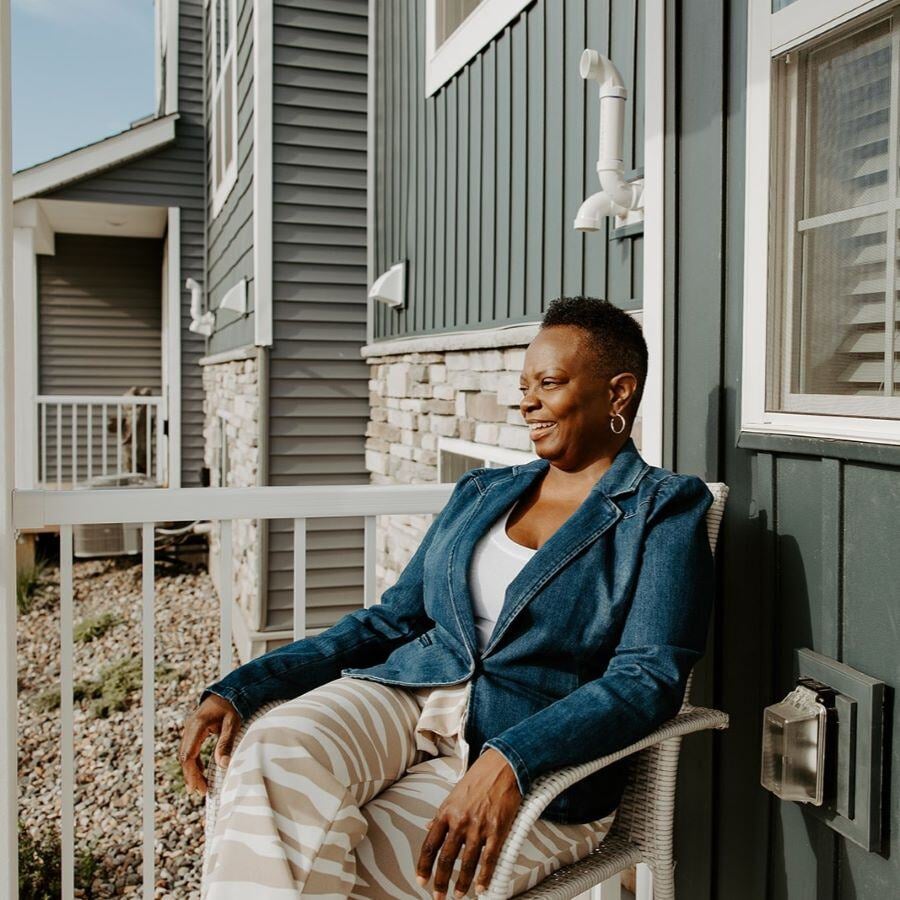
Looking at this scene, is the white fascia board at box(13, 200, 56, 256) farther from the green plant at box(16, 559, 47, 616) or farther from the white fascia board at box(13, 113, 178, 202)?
the green plant at box(16, 559, 47, 616)

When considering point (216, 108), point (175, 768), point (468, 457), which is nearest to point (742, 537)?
point (468, 457)

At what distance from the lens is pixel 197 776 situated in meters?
1.58

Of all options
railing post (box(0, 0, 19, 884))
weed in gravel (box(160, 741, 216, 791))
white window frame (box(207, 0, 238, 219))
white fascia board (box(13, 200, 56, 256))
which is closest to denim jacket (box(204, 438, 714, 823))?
railing post (box(0, 0, 19, 884))

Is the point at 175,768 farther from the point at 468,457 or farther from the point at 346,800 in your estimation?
the point at 346,800

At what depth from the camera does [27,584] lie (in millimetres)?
7766

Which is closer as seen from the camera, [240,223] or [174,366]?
[240,223]

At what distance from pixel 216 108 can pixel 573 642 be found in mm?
8301

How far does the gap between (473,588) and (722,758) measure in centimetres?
65

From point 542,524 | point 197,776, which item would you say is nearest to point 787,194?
point 542,524

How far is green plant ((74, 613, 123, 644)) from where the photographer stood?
264 inches

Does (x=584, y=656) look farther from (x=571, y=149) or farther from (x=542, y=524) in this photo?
(x=571, y=149)

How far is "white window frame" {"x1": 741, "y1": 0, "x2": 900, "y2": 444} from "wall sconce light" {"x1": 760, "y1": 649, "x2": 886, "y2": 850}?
41 cm

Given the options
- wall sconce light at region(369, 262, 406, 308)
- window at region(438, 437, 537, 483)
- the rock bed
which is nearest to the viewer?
window at region(438, 437, 537, 483)

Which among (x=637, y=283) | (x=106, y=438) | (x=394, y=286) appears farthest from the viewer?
(x=106, y=438)
